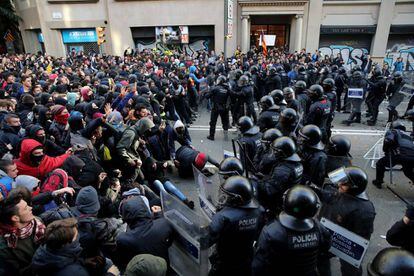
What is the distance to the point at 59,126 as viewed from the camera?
5227 millimetres

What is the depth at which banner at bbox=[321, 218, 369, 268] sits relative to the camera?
2.64m

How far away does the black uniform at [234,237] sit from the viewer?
8.87 ft

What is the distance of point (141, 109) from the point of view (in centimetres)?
589

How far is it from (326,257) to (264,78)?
1006cm

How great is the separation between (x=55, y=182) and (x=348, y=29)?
23.6 m

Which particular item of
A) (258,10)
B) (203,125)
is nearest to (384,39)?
(258,10)

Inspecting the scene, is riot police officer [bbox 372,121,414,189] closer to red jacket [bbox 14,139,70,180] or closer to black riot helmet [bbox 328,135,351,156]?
black riot helmet [bbox 328,135,351,156]

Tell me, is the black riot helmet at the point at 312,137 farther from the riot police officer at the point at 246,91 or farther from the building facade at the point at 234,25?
the building facade at the point at 234,25

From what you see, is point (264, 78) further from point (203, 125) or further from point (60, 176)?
point (60, 176)

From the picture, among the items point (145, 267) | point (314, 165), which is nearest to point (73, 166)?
point (145, 267)

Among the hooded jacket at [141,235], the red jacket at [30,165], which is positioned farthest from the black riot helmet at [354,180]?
the red jacket at [30,165]

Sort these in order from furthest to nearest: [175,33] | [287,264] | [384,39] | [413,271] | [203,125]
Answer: [175,33] → [384,39] → [203,125] → [287,264] → [413,271]

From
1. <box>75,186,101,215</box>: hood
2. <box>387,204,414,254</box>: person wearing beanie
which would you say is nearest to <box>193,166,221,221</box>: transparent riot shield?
<box>75,186,101,215</box>: hood

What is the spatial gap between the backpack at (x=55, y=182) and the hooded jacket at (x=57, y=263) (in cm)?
132
